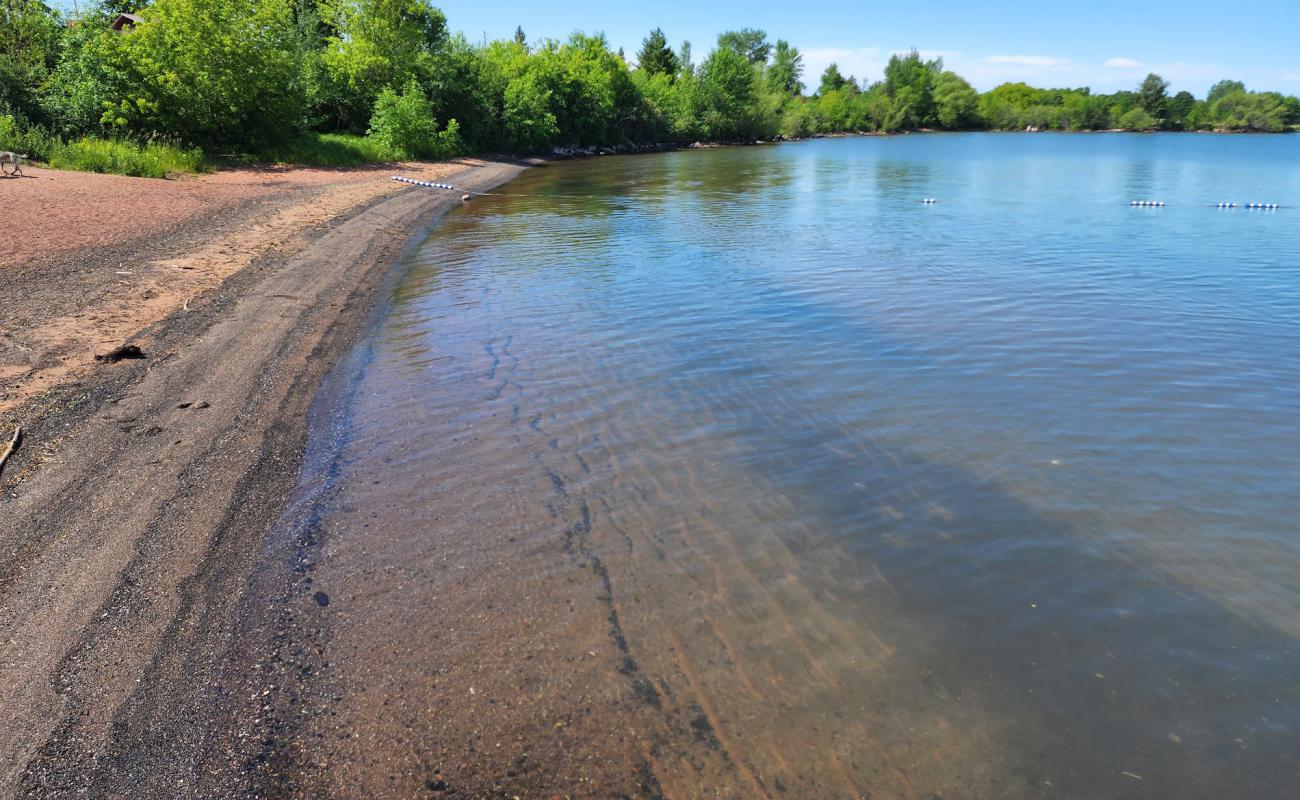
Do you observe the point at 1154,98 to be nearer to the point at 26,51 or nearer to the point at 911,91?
the point at 911,91

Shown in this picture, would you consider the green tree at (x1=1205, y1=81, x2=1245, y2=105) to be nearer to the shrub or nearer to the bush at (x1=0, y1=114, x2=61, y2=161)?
the shrub

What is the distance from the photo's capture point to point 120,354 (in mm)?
9672

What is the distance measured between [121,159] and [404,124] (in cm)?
2091

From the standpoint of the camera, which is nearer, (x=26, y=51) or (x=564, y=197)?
(x=26, y=51)

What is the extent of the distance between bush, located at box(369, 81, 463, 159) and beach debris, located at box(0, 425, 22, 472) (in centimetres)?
4027

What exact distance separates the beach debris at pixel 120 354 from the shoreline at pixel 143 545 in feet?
0.64

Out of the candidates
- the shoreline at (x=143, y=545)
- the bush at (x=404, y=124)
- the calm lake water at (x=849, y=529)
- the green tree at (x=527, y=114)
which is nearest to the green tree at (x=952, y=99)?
the green tree at (x=527, y=114)

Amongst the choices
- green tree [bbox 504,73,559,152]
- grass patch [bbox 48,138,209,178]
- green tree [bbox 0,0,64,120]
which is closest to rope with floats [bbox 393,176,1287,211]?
grass patch [bbox 48,138,209,178]

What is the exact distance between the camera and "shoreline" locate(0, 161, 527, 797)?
4141 millimetres

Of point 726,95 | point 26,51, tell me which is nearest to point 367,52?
point 26,51

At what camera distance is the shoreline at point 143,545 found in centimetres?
414

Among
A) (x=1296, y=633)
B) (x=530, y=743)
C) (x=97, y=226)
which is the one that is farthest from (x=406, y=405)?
(x=97, y=226)

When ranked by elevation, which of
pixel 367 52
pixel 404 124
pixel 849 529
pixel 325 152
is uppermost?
pixel 367 52

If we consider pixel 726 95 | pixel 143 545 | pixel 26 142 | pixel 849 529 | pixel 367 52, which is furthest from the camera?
pixel 726 95
